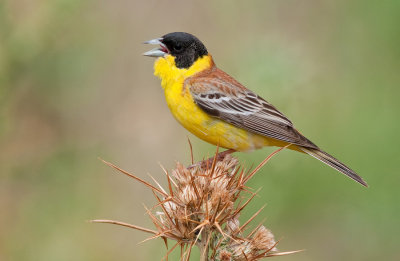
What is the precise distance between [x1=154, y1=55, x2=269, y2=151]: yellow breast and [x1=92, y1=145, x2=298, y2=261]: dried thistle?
168 centimetres

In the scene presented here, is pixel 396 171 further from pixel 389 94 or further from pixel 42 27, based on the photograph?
pixel 42 27

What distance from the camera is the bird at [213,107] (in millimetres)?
5113

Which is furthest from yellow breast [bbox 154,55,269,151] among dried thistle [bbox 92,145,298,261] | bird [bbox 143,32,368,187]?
Answer: dried thistle [bbox 92,145,298,261]

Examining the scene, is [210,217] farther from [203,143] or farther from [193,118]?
[203,143]

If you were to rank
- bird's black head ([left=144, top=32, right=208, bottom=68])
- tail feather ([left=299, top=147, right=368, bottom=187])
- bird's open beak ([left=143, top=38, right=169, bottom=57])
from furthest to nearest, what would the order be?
bird's black head ([left=144, top=32, right=208, bottom=68]), bird's open beak ([left=143, top=38, right=169, bottom=57]), tail feather ([left=299, top=147, right=368, bottom=187])

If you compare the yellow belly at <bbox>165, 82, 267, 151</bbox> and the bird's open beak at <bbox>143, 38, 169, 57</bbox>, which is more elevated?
the bird's open beak at <bbox>143, 38, 169, 57</bbox>

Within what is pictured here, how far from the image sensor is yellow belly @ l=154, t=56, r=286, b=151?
16.6ft

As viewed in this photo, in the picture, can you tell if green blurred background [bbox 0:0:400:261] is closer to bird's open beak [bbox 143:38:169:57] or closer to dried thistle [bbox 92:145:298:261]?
bird's open beak [bbox 143:38:169:57]

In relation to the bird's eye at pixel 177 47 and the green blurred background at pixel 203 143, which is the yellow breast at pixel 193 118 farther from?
the green blurred background at pixel 203 143

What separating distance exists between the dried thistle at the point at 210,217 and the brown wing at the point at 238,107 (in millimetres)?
1944

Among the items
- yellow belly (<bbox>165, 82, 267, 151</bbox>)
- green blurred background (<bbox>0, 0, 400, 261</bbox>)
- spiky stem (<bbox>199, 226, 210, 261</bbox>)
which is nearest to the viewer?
spiky stem (<bbox>199, 226, 210, 261</bbox>)

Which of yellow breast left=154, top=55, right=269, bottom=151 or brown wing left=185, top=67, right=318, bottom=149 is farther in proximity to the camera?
brown wing left=185, top=67, right=318, bottom=149

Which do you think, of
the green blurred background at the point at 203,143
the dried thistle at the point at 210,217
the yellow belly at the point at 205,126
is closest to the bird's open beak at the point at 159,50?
the yellow belly at the point at 205,126

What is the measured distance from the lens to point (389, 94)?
20.7 feet
